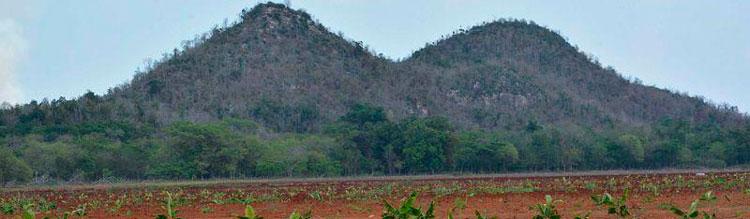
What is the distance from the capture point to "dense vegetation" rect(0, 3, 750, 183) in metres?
56.2

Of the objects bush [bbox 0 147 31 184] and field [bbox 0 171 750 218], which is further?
bush [bbox 0 147 31 184]

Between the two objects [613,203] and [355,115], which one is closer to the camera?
[613,203]

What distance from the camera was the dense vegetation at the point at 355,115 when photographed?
56.2 metres

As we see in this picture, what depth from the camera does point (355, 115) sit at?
65562 mm

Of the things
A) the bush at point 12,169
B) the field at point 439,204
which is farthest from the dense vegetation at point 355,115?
the field at point 439,204

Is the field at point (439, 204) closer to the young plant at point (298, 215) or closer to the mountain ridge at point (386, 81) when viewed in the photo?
the young plant at point (298, 215)

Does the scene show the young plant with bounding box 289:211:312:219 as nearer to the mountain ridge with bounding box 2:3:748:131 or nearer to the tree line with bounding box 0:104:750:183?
the tree line with bounding box 0:104:750:183

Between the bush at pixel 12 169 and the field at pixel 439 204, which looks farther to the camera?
the bush at pixel 12 169

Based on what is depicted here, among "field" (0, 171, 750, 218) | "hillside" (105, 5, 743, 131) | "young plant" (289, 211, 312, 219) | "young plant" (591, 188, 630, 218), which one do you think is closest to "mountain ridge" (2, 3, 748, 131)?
"hillside" (105, 5, 743, 131)

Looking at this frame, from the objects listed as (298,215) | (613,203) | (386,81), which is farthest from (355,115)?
(298,215)

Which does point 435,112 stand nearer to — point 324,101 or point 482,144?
point 324,101

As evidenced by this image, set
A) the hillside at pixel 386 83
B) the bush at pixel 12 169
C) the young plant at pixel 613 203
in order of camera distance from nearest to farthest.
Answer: the young plant at pixel 613 203 < the bush at pixel 12 169 < the hillside at pixel 386 83

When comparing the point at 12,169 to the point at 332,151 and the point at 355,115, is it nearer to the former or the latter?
the point at 332,151

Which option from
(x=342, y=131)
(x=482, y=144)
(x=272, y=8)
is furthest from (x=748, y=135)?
(x=272, y=8)
